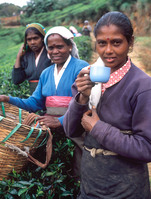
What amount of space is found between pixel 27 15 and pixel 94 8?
618 inches

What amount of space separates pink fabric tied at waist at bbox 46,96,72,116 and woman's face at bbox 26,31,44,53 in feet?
4.14

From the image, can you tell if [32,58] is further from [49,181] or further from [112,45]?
[112,45]

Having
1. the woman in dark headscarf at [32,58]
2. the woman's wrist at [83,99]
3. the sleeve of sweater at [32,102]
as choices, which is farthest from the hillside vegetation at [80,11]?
the woman's wrist at [83,99]

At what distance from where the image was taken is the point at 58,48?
2469 mm

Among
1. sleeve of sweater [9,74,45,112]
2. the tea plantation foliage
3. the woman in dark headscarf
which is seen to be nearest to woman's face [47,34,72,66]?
sleeve of sweater [9,74,45,112]

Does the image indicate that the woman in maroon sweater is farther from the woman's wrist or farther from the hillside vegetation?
the hillside vegetation

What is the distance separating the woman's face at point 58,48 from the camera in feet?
7.98

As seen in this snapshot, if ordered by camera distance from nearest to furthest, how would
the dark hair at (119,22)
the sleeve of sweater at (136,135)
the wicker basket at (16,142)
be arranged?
1. the sleeve of sweater at (136,135)
2. the dark hair at (119,22)
3. the wicker basket at (16,142)

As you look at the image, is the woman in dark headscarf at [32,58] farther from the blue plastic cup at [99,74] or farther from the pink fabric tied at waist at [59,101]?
the blue plastic cup at [99,74]

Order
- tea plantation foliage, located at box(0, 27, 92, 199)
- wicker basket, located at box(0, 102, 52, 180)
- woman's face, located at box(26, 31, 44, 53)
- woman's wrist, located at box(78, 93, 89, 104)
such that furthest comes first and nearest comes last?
woman's face, located at box(26, 31, 44, 53) → tea plantation foliage, located at box(0, 27, 92, 199) → wicker basket, located at box(0, 102, 52, 180) → woman's wrist, located at box(78, 93, 89, 104)

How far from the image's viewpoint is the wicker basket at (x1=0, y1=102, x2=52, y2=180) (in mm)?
1715

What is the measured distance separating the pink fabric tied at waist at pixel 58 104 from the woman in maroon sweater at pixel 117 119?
773mm

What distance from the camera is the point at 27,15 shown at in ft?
117

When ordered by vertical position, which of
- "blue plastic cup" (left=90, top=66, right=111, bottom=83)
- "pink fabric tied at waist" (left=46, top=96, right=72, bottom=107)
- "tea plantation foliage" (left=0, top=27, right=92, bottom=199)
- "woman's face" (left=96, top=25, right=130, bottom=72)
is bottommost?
"tea plantation foliage" (left=0, top=27, right=92, bottom=199)
